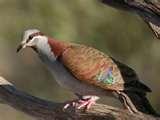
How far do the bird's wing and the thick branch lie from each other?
0.19 m

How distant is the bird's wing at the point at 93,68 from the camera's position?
453 cm

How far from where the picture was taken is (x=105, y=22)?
8.20 metres

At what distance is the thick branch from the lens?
434cm

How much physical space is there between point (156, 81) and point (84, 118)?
4.35 m

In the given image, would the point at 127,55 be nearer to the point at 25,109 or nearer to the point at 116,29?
the point at 116,29

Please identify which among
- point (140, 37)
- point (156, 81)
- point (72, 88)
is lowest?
point (156, 81)

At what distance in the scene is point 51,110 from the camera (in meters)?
4.54

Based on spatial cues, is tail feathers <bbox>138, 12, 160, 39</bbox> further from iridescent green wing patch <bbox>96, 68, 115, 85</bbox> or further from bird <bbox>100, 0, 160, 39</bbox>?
iridescent green wing patch <bbox>96, 68, 115, 85</bbox>

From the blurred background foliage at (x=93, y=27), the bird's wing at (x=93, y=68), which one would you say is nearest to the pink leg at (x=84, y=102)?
the bird's wing at (x=93, y=68)

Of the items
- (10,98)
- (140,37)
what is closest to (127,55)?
(140,37)

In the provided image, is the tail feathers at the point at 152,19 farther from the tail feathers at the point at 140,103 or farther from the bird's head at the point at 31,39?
the bird's head at the point at 31,39

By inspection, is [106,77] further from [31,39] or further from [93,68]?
[31,39]

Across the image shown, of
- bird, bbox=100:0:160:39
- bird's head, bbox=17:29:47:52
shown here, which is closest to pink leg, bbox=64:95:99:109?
bird's head, bbox=17:29:47:52

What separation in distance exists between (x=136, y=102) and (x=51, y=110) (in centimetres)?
56
